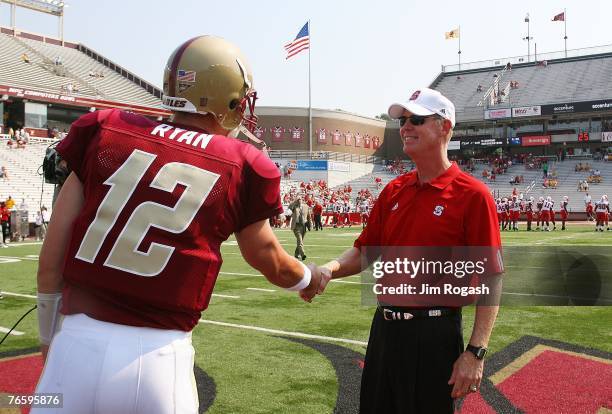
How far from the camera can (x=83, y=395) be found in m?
1.63

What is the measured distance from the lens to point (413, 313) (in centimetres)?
273

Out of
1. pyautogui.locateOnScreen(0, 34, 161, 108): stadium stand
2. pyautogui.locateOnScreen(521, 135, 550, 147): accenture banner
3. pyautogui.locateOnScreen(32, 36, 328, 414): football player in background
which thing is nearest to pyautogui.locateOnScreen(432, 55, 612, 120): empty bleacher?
pyautogui.locateOnScreen(521, 135, 550, 147): accenture banner

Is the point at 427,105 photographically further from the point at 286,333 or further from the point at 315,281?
the point at 286,333

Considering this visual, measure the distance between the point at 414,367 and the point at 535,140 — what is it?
52.0 m

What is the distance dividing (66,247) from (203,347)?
4283 mm

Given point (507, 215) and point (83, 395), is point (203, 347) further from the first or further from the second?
point (507, 215)

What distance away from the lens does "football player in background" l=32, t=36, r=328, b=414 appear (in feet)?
5.46

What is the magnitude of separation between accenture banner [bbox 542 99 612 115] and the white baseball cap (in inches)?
1967

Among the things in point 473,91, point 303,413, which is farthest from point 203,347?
point 473,91

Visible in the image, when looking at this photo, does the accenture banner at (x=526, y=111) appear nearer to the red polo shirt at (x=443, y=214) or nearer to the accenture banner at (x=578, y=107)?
the accenture banner at (x=578, y=107)

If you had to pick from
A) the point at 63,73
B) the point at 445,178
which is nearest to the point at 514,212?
the point at 445,178

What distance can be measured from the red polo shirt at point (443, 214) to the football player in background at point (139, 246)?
1083mm

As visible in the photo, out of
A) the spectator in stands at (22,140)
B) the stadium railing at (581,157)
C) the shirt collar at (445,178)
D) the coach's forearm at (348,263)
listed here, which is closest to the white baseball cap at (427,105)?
the shirt collar at (445,178)

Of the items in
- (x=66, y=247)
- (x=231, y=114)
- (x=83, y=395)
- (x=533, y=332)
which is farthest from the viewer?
(x=533, y=332)
